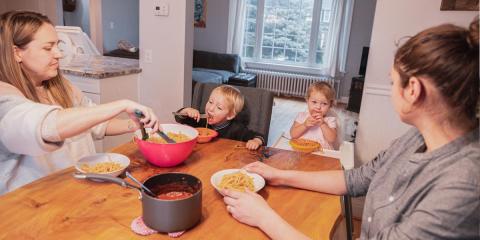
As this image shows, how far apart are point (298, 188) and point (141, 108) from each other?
1.88 feet

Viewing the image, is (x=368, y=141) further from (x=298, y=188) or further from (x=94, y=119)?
(x=94, y=119)

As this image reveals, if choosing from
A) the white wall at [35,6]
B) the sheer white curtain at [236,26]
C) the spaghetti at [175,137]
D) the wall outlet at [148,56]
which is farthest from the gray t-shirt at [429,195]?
the sheer white curtain at [236,26]

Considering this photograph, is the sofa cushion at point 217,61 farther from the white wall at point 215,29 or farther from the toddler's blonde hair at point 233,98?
the toddler's blonde hair at point 233,98

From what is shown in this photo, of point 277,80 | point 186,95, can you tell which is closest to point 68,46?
point 186,95

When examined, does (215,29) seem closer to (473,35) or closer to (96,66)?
(96,66)

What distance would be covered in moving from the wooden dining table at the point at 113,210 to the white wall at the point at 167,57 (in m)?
1.79

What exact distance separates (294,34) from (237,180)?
5.89 meters

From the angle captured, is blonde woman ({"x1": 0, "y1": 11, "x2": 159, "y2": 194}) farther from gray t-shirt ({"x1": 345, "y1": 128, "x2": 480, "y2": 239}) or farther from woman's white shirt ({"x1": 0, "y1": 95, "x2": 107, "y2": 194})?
gray t-shirt ({"x1": 345, "y1": 128, "x2": 480, "y2": 239})

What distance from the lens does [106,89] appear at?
2600mm

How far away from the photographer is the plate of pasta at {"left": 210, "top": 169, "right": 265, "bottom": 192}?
1.04 meters

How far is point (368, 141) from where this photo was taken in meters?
2.32

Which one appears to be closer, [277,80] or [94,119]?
[94,119]

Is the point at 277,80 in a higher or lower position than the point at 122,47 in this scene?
lower

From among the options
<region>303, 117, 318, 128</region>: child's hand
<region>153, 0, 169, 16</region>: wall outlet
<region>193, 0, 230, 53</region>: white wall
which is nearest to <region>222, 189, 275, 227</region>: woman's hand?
<region>303, 117, 318, 128</region>: child's hand
